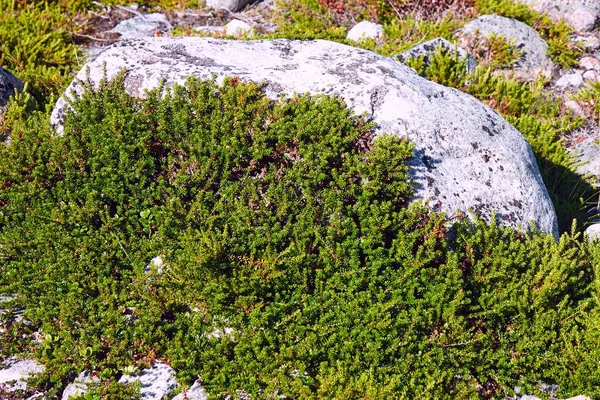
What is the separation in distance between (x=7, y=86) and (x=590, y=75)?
29.1ft

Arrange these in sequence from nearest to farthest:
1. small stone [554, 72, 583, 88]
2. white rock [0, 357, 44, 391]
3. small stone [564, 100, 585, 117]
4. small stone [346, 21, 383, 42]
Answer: white rock [0, 357, 44, 391] < small stone [564, 100, 585, 117] < small stone [554, 72, 583, 88] < small stone [346, 21, 383, 42]

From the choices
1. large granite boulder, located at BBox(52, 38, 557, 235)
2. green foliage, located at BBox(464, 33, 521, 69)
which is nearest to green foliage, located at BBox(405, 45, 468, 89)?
green foliage, located at BBox(464, 33, 521, 69)

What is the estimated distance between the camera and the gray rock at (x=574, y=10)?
32.8 feet

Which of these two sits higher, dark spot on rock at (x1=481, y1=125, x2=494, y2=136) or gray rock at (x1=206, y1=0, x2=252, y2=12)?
gray rock at (x1=206, y1=0, x2=252, y2=12)

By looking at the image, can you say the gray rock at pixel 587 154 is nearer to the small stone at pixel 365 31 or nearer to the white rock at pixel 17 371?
the small stone at pixel 365 31

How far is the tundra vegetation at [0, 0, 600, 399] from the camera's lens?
4680 millimetres

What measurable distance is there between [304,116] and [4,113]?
3.97 metres

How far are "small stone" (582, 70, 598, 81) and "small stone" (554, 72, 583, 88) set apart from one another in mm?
85

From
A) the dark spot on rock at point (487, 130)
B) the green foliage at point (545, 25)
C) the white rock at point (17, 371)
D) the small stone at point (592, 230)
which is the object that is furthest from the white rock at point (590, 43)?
the white rock at point (17, 371)

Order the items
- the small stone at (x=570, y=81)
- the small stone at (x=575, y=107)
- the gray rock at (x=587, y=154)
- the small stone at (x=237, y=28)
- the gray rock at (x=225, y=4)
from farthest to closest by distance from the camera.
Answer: the gray rock at (x=225, y=4) → the small stone at (x=237, y=28) → the small stone at (x=570, y=81) → the small stone at (x=575, y=107) → the gray rock at (x=587, y=154)

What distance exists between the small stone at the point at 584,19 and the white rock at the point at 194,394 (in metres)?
9.22

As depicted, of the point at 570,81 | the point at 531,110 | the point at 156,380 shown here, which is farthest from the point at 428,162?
the point at 570,81

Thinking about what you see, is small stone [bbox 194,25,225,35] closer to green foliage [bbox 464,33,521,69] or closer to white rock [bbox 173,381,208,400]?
green foliage [bbox 464,33,521,69]

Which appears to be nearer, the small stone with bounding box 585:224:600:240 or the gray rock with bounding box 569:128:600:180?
the small stone with bounding box 585:224:600:240
